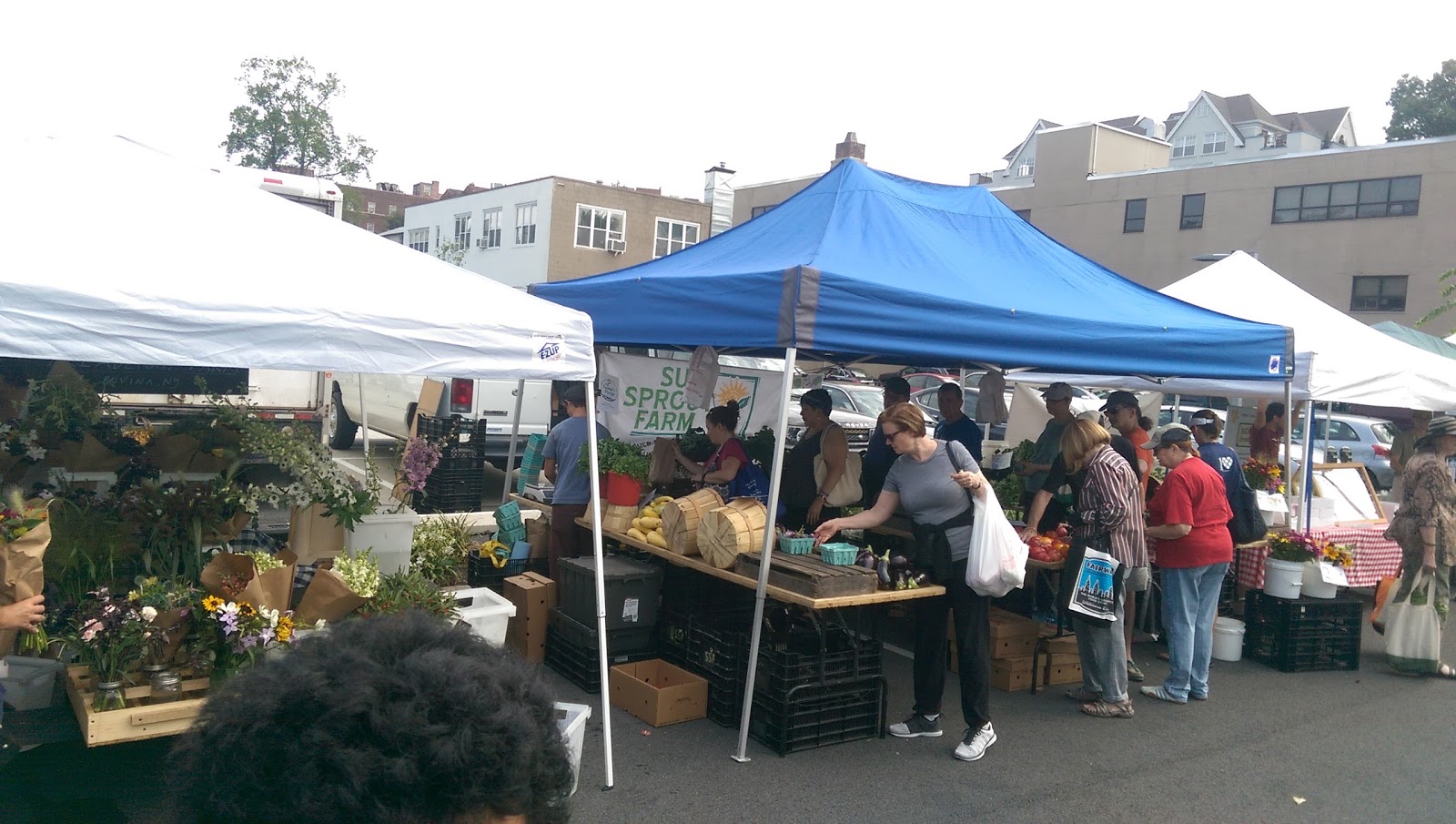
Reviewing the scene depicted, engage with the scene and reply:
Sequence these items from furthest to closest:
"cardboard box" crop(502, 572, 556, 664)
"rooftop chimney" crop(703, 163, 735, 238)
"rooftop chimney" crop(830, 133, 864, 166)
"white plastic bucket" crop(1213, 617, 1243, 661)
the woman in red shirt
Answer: "rooftop chimney" crop(703, 163, 735, 238)
"rooftop chimney" crop(830, 133, 864, 166)
"white plastic bucket" crop(1213, 617, 1243, 661)
"cardboard box" crop(502, 572, 556, 664)
the woman in red shirt

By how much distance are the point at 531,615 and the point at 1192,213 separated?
3408 cm

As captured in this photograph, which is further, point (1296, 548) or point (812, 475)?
point (1296, 548)

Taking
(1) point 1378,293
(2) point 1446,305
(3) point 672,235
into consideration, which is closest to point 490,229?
(3) point 672,235

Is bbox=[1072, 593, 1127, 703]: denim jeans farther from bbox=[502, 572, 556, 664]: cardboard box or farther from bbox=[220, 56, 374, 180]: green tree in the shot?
bbox=[220, 56, 374, 180]: green tree

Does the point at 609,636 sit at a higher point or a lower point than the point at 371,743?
lower

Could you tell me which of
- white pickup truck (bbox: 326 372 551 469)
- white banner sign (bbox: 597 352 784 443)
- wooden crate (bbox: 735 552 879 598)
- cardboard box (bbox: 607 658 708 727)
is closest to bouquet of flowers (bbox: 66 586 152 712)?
cardboard box (bbox: 607 658 708 727)

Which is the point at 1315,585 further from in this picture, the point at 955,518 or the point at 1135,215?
the point at 1135,215

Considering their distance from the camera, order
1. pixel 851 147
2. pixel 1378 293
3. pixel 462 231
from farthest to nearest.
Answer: pixel 462 231, pixel 851 147, pixel 1378 293

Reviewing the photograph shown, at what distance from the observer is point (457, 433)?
10.4 meters

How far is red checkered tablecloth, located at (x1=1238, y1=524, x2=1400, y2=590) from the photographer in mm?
7824

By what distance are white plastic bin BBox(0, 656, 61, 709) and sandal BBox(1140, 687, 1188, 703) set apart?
6.21 m

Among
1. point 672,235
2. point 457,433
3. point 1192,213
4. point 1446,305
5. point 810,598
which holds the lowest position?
point 810,598

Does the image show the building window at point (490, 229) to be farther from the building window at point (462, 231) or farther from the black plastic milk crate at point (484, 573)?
the black plastic milk crate at point (484, 573)

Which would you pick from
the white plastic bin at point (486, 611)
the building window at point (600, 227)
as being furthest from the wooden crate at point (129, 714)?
the building window at point (600, 227)
